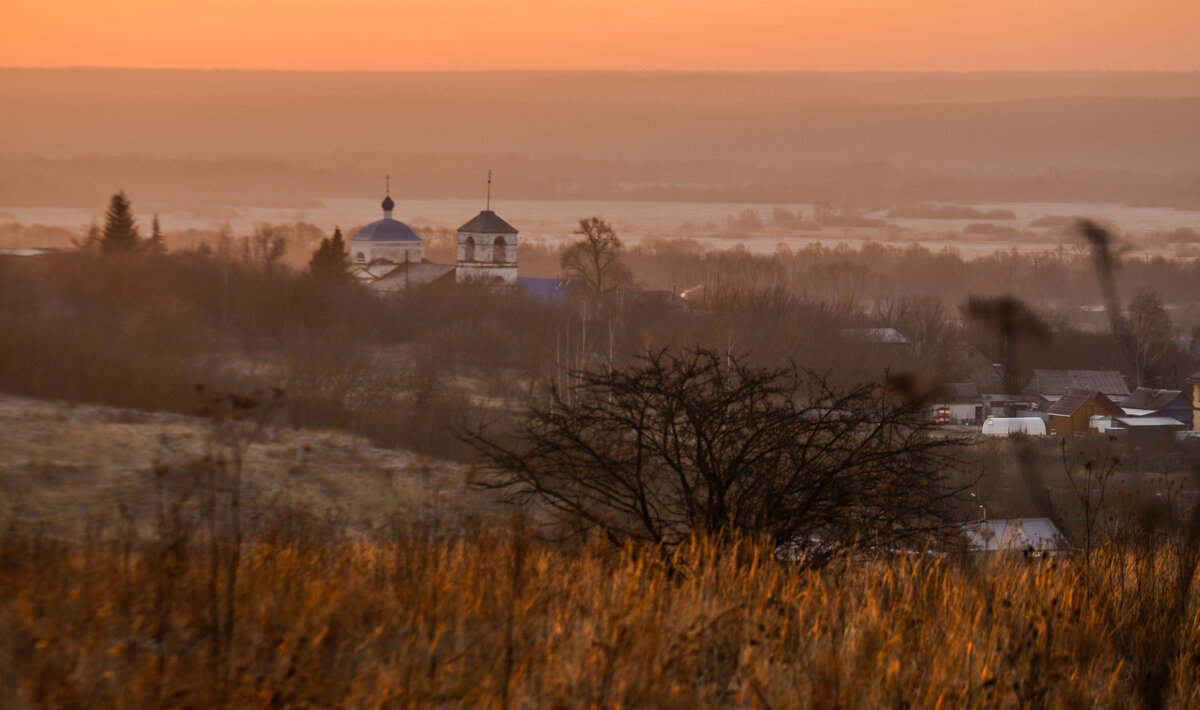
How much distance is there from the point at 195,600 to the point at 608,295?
2632 inches

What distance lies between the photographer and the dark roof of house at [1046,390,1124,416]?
55094 millimetres

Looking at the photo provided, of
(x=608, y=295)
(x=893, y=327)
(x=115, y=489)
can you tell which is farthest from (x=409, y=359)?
(x=893, y=327)

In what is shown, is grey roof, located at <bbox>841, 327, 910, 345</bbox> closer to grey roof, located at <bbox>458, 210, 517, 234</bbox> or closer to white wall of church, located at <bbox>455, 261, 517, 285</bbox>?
white wall of church, located at <bbox>455, 261, 517, 285</bbox>

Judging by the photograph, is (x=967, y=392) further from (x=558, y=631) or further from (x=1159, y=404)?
(x=558, y=631)

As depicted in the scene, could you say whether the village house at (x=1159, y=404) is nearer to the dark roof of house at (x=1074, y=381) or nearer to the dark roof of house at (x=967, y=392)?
the dark roof of house at (x=1074, y=381)

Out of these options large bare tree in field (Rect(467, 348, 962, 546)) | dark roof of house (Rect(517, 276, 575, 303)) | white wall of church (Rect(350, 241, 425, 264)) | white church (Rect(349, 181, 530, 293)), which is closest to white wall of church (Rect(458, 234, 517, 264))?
white church (Rect(349, 181, 530, 293))

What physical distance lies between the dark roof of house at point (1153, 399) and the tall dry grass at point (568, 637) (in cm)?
5636

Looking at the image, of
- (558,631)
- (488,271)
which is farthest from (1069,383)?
(558,631)

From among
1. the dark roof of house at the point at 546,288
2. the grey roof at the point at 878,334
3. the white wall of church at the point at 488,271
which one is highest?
the white wall of church at the point at 488,271

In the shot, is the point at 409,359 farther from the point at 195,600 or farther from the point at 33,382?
the point at 195,600

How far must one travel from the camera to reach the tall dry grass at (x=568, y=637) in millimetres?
3842

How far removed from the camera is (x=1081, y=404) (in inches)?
2188

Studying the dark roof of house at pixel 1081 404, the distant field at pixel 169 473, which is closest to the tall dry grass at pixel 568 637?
the distant field at pixel 169 473

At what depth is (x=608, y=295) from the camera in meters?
71.4
